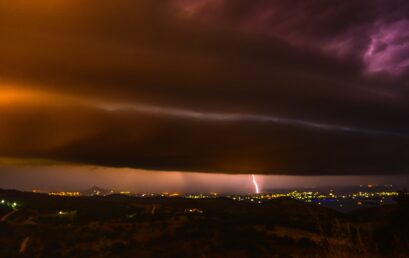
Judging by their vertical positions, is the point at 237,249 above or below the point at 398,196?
below

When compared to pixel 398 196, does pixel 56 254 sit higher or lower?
lower

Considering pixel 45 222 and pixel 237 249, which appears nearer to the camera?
pixel 237 249

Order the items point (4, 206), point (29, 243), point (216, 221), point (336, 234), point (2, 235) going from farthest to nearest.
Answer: point (4, 206) → point (216, 221) → point (2, 235) → point (29, 243) → point (336, 234)

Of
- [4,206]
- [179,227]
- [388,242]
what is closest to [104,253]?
[179,227]

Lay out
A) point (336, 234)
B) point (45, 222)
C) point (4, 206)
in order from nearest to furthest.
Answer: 1. point (336, 234)
2. point (45, 222)
3. point (4, 206)

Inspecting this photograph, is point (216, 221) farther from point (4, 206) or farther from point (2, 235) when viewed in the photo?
point (4, 206)

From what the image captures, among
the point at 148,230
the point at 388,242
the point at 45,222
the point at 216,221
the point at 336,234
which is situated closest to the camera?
the point at 336,234

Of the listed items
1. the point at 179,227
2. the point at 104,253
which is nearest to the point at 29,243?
the point at 104,253

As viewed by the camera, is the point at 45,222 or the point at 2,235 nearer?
the point at 2,235

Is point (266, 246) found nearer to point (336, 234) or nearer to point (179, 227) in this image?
point (179, 227)
